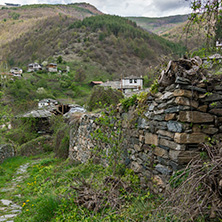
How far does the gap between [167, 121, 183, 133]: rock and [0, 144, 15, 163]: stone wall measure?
869cm

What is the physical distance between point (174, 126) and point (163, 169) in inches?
Answer: 28.1

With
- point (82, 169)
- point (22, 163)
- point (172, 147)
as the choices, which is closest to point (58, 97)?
point (22, 163)

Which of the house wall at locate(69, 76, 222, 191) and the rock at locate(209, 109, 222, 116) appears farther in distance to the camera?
the rock at locate(209, 109, 222, 116)

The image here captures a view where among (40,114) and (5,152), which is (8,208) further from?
(40,114)

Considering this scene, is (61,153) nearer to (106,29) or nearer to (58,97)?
(58,97)

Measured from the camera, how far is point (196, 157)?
2.65 m

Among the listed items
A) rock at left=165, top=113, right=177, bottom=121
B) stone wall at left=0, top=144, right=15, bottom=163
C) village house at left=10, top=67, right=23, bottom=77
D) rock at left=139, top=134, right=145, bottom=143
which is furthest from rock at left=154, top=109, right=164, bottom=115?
village house at left=10, top=67, right=23, bottom=77

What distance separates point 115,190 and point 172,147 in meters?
1.32

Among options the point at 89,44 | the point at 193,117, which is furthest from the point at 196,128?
the point at 89,44

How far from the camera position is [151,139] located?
10.8 feet

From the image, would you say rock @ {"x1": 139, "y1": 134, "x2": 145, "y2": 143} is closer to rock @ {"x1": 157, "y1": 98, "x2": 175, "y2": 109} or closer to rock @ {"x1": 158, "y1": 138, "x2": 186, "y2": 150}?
rock @ {"x1": 158, "y1": 138, "x2": 186, "y2": 150}

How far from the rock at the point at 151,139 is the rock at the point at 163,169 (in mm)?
356

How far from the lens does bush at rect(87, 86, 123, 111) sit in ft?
28.5

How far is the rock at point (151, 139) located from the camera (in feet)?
10.4
